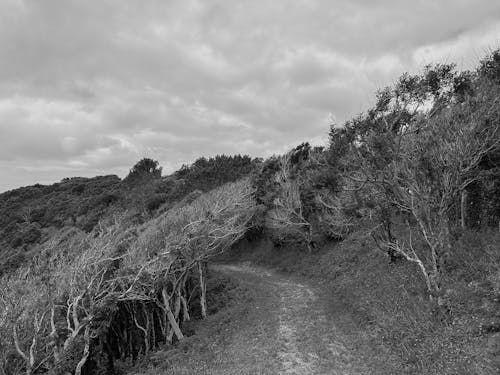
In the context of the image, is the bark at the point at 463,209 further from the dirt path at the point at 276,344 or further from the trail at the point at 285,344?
the trail at the point at 285,344

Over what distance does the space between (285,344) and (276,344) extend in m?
0.37

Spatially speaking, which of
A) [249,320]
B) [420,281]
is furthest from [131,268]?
[420,281]

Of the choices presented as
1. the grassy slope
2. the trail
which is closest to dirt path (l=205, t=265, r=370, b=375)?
the trail

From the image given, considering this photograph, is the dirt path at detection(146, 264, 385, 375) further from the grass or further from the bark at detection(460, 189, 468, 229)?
the bark at detection(460, 189, 468, 229)

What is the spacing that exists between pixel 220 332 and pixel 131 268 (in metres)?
5.57

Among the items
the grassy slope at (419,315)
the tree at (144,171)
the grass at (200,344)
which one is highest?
the tree at (144,171)

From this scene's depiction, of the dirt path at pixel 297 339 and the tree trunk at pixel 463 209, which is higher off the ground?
the tree trunk at pixel 463 209

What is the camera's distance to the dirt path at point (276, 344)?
11.6m

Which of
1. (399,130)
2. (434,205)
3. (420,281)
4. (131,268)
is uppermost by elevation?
(399,130)

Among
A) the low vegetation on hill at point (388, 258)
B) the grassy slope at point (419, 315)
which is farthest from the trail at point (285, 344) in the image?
the low vegetation on hill at point (388, 258)

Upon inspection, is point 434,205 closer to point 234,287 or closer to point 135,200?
point 234,287

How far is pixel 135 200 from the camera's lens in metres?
53.9

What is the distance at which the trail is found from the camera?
11484 millimetres

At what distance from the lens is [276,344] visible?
13.8 metres
